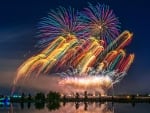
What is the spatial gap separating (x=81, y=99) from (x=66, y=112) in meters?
93.2

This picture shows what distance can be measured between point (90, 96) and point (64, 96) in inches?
693

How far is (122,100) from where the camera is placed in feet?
627

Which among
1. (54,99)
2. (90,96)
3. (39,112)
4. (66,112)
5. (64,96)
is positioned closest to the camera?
(66,112)

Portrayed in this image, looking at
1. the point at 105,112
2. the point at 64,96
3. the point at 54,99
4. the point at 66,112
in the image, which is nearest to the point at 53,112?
the point at 66,112

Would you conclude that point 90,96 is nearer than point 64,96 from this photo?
No

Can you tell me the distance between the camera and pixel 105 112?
96.3m

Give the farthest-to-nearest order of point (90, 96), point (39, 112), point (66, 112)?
point (90, 96) → point (39, 112) → point (66, 112)

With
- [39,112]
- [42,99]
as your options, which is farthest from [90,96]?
[39,112]

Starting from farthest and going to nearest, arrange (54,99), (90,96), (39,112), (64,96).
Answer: (90,96), (64,96), (54,99), (39,112)

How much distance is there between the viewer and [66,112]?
93000mm

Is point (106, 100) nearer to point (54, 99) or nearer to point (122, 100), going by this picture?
point (122, 100)

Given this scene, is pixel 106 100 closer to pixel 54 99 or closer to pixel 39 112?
pixel 54 99

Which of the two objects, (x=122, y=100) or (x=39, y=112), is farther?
(x=122, y=100)

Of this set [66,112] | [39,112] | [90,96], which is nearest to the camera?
[66,112]
